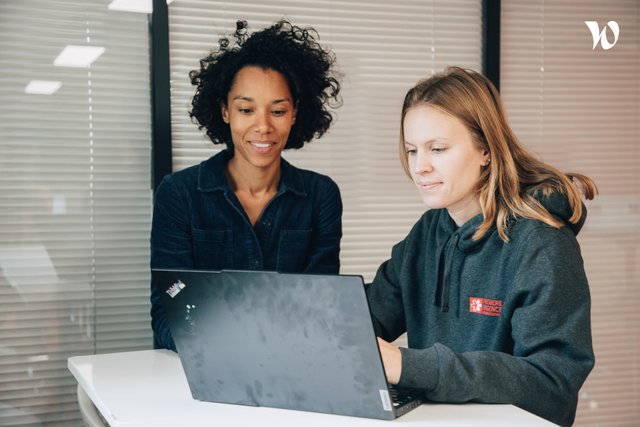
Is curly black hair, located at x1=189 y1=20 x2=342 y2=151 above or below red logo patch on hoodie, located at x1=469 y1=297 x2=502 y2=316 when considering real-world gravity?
above

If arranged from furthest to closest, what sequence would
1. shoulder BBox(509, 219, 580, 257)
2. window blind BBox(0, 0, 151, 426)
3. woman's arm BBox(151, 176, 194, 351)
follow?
window blind BBox(0, 0, 151, 426) → woman's arm BBox(151, 176, 194, 351) → shoulder BBox(509, 219, 580, 257)

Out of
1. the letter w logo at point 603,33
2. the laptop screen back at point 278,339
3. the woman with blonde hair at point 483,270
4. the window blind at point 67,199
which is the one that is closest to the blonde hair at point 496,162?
the woman with blonde hair at point 483,270

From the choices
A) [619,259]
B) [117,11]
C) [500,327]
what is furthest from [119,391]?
[619,259]

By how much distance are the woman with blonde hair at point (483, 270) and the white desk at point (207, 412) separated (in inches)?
2.0

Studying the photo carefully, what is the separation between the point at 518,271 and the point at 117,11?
185 cm

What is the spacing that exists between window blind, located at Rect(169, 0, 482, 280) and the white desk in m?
1.50

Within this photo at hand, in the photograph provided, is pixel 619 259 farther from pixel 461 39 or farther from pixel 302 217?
pixel 302 217

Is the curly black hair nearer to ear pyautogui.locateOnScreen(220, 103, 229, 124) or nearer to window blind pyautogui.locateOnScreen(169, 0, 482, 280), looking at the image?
ear pyautogui.locateOnScreen(220, 103, 229, 124)

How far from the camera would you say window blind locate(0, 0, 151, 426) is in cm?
267

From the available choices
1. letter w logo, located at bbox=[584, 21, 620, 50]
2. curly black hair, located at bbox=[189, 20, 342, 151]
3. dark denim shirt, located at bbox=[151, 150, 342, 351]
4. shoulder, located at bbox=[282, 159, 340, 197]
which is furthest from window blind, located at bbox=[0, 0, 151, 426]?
letter w logo, located at bbox=[584, 21, 620, 50]

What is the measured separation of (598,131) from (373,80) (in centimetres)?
112

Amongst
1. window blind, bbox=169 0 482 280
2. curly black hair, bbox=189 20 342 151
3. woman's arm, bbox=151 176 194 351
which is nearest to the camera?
woman's arm, bbox=151 176 194 351

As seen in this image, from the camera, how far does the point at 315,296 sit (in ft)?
4.26

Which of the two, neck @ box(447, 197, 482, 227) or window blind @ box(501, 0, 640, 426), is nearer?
neck @ box(447, 197, 482, 227)
